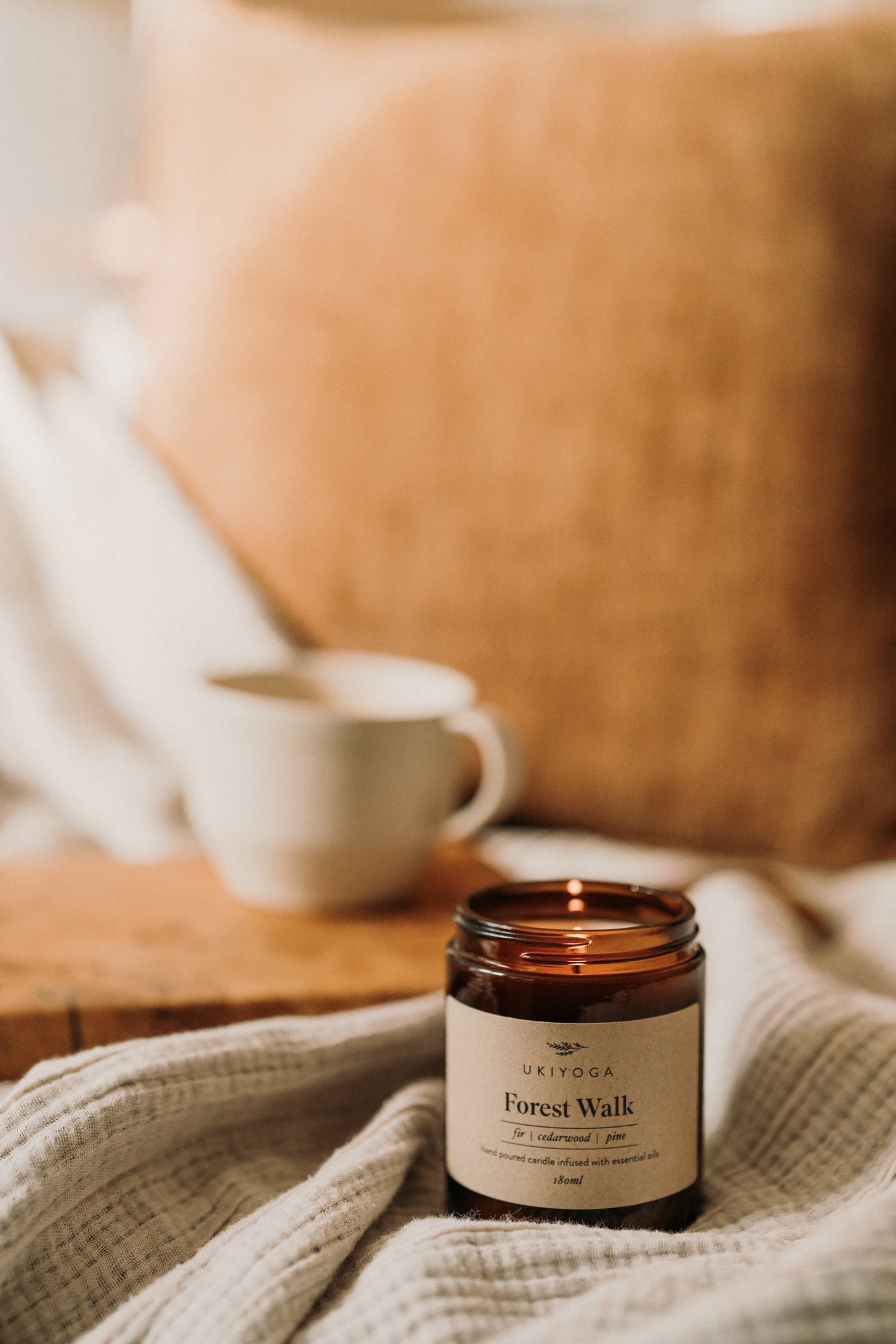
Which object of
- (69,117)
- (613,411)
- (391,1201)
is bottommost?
(391,1201)

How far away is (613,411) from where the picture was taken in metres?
0.64

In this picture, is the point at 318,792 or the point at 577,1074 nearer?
the point at 577,1074

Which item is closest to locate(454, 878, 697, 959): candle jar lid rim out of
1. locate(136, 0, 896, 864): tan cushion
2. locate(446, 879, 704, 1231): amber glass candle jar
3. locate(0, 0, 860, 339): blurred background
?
locate(446, 879, 704, 1231): amber glass candle jar

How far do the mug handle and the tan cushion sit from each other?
0.24 ft

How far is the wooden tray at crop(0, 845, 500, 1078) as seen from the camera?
1.40 feet

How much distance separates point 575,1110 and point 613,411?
409 mm

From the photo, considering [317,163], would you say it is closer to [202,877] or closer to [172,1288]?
[202,877]

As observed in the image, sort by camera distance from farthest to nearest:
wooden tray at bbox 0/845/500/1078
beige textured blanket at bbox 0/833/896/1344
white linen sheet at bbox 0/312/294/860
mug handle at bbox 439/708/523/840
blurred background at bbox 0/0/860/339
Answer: blurred background at bbox 0/0/860/339 < white linen sheet at bbox 0/312/294/860 < mug handle at bbox 439/708/523/840 < wooden tray at bbox 0/845/500/1078 < beige textured blanket at bbox 0/833/896/1344

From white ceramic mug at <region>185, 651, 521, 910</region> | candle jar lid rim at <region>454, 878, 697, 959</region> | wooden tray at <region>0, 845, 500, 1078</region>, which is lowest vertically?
wooden tray at <region>0, 845, 500, 1078</region>

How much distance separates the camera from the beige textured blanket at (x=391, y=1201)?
0.26 metres

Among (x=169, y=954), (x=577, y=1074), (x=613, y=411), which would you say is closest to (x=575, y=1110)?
(x=577, y=1074)

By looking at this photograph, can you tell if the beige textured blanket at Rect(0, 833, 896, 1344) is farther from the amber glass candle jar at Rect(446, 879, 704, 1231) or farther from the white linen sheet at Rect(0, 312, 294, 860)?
the white linen sheet at Rect(0, 312, 294, 860)

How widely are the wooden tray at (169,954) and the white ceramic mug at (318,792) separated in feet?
0.06

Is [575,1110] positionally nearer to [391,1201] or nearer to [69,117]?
[391,1201]
